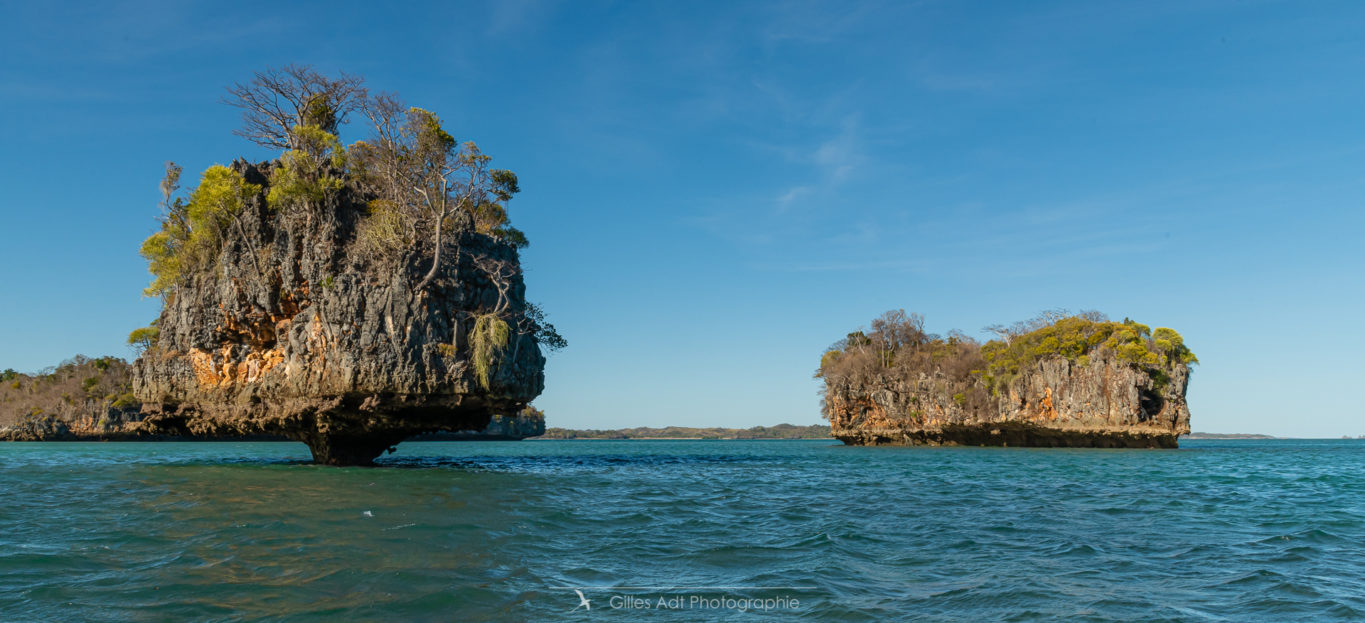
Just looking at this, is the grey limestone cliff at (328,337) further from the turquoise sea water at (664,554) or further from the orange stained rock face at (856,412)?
the orange stained rock face at (856,412)

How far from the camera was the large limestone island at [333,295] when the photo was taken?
75.2 feet

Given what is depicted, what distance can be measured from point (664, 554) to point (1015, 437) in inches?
2375

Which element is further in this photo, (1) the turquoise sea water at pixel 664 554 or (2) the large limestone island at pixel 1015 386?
(2) the large limestone island at pixel 1015 386

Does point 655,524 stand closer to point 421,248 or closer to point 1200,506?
point 1200,506

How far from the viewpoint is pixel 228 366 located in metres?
25.0

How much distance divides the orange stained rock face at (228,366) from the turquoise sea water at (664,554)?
22.1ft

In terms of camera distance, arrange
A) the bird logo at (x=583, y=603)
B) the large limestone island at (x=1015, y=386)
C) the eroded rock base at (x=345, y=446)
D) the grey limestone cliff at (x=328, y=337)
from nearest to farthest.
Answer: the bird logo at (x=583, y=603)
the grey limestone cliff at (x=328, y=337)
the eroded rock base at (x=345, y=446)
the large limestone island at (x=1015, y=386)

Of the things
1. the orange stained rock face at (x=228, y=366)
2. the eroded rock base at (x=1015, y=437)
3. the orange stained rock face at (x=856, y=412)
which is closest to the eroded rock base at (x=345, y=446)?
the orange stained rock face at (x=228, y=366)

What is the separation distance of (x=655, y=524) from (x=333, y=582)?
5810 mm

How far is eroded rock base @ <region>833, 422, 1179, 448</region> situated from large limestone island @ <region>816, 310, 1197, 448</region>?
3.7 inches

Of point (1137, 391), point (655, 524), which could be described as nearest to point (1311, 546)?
point (655, 524)

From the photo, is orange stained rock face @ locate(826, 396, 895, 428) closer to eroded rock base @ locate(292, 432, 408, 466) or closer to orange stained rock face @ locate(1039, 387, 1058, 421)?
orange stained rock face @ locate(1039, 387, 1058, 421)

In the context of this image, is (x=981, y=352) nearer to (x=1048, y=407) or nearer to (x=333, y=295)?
(x=1048, y=407)

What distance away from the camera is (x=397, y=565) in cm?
873
